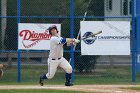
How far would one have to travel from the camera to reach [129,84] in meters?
19.8

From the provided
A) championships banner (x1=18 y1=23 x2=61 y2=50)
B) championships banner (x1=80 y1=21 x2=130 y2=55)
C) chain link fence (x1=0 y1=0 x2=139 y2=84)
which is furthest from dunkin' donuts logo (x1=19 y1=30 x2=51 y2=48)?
championships banner (x1=80 y1=21 x2=130 y2=55)

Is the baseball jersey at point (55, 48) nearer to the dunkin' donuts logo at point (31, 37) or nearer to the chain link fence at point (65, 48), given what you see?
the chain link fence at point (65, 48)

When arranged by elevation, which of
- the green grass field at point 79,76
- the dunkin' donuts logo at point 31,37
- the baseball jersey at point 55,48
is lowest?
the green grass field at point 79,76

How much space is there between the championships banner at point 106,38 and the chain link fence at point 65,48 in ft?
1.19

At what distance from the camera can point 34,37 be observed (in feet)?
68.8

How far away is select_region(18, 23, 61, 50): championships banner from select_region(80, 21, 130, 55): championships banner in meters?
1.21

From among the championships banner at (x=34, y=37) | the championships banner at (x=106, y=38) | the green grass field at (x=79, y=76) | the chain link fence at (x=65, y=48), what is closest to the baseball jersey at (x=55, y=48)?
the green grass field at (x=79, y=76)

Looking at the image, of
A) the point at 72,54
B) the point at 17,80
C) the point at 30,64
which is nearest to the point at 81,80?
the point at 72,54

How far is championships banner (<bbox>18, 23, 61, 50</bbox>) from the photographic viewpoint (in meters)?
20.9

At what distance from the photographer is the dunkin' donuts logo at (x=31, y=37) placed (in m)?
20.9

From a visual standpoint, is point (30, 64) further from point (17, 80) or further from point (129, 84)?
point (129, 84)

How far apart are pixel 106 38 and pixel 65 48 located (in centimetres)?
208

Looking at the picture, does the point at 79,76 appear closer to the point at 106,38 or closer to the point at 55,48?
the point at 106,38

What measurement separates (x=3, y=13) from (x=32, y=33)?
411 cm
